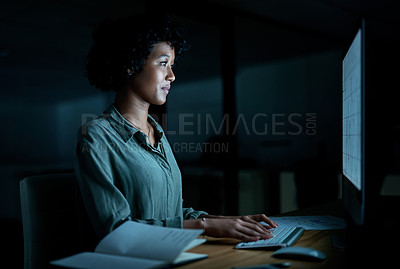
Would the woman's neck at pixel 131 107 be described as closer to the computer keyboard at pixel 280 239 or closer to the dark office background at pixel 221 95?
the computer keyboard at pixel 280 239

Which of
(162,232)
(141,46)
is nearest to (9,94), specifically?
(141,46)

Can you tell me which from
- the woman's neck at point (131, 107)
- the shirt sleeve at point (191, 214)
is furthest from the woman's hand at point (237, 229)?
the woman's neck at point (131, 107)

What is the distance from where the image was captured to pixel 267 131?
4.54m

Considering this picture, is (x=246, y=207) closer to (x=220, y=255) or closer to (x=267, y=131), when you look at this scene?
(x=267, y=131)

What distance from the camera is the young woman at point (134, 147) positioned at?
122 cm

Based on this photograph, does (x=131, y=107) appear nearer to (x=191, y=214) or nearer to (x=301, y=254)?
(x=191, y=214)

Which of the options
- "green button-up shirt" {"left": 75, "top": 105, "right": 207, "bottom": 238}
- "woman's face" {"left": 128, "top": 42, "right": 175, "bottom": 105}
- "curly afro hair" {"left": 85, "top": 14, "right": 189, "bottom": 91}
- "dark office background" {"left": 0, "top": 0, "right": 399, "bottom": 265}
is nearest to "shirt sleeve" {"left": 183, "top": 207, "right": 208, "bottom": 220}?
"green button-up shirt" {"left": 75, "top": 105, "right": 207, "bottom": 238}

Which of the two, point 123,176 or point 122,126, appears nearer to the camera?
point 123,176

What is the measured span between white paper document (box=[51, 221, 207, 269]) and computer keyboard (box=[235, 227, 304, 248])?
0.57 feet

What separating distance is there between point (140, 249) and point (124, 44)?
2.90ft

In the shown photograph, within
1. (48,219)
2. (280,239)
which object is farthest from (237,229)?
(48,219)

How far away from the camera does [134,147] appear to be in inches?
56.7

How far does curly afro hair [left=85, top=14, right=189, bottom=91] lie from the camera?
60.8 inches

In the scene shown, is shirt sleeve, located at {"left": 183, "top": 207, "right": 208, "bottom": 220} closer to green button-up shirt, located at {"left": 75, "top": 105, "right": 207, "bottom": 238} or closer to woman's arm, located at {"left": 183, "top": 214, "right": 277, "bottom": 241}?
green button-up shirt, located at {"left": 75, "top": 105, "right": 207, "bottom": 238}
